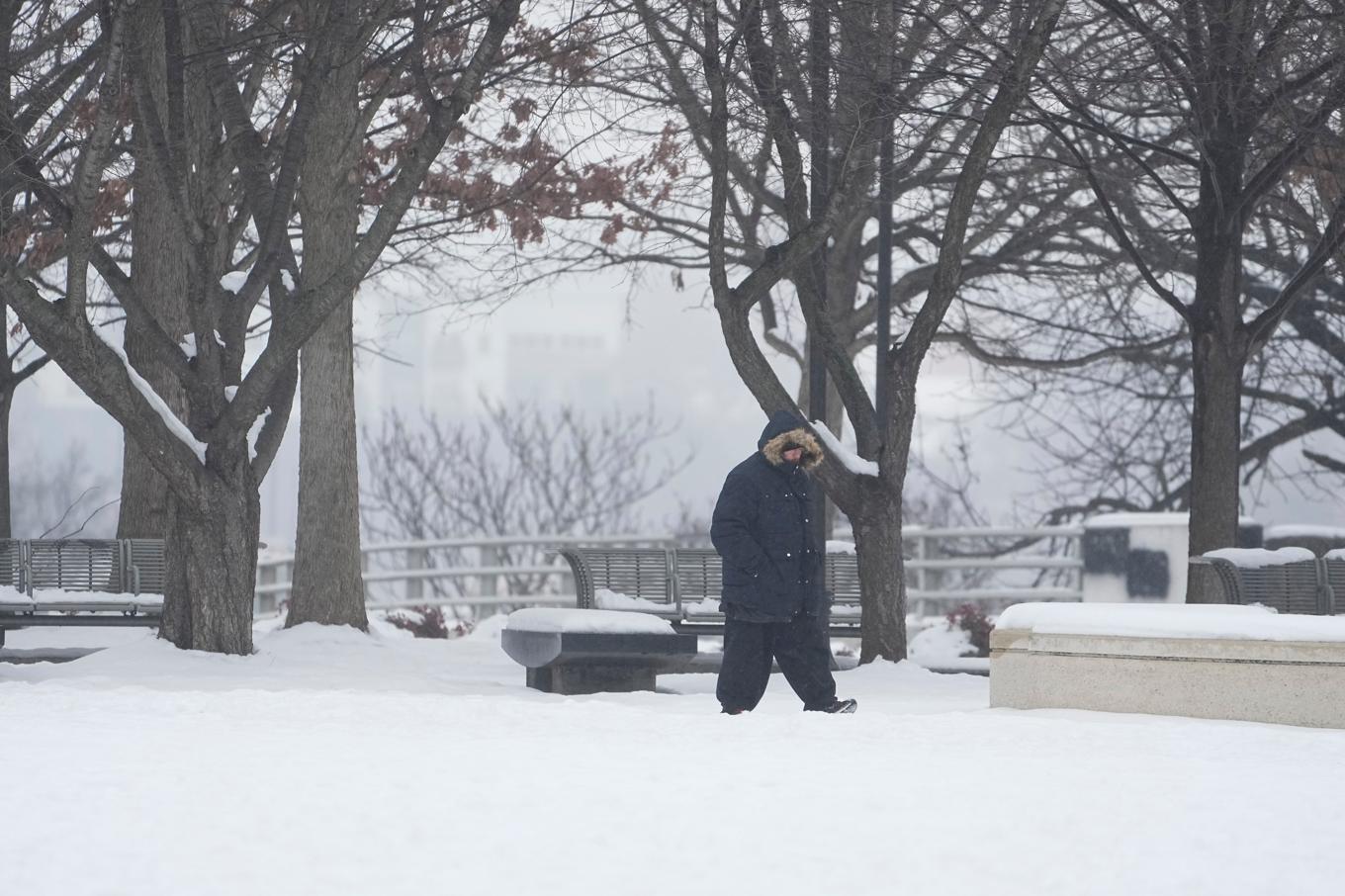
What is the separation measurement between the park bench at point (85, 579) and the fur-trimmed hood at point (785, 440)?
6.51 meters

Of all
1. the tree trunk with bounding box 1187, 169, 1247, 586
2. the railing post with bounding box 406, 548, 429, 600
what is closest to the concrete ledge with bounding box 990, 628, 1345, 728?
the tree trunk with bounding box 1187, 169, 1247, 586

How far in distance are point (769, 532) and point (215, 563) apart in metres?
4.62

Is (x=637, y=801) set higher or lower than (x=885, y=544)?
lower

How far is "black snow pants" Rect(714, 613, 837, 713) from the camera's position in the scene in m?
8.27

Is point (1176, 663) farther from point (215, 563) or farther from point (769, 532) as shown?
point (215, 563)

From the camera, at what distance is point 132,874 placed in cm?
463

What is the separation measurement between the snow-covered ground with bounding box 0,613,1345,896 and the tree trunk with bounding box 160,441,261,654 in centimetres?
337

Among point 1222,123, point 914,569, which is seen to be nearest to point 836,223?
point 1222,123

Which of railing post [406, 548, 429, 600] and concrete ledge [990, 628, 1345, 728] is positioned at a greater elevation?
railing post [406, 548, 429, 600]

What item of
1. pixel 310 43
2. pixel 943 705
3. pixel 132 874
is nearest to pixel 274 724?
pixel 132 874

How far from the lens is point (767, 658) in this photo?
8.30 metres

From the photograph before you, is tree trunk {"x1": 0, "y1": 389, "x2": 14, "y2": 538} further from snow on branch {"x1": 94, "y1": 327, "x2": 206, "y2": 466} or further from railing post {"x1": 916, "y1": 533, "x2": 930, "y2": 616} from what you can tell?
railing post {"x1": 916, "y1": 533, "x2": 930, "y2": 616}

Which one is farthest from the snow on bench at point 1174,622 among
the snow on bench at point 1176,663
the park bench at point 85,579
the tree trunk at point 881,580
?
the park bench at point 85,579

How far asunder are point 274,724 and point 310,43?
6531mm
